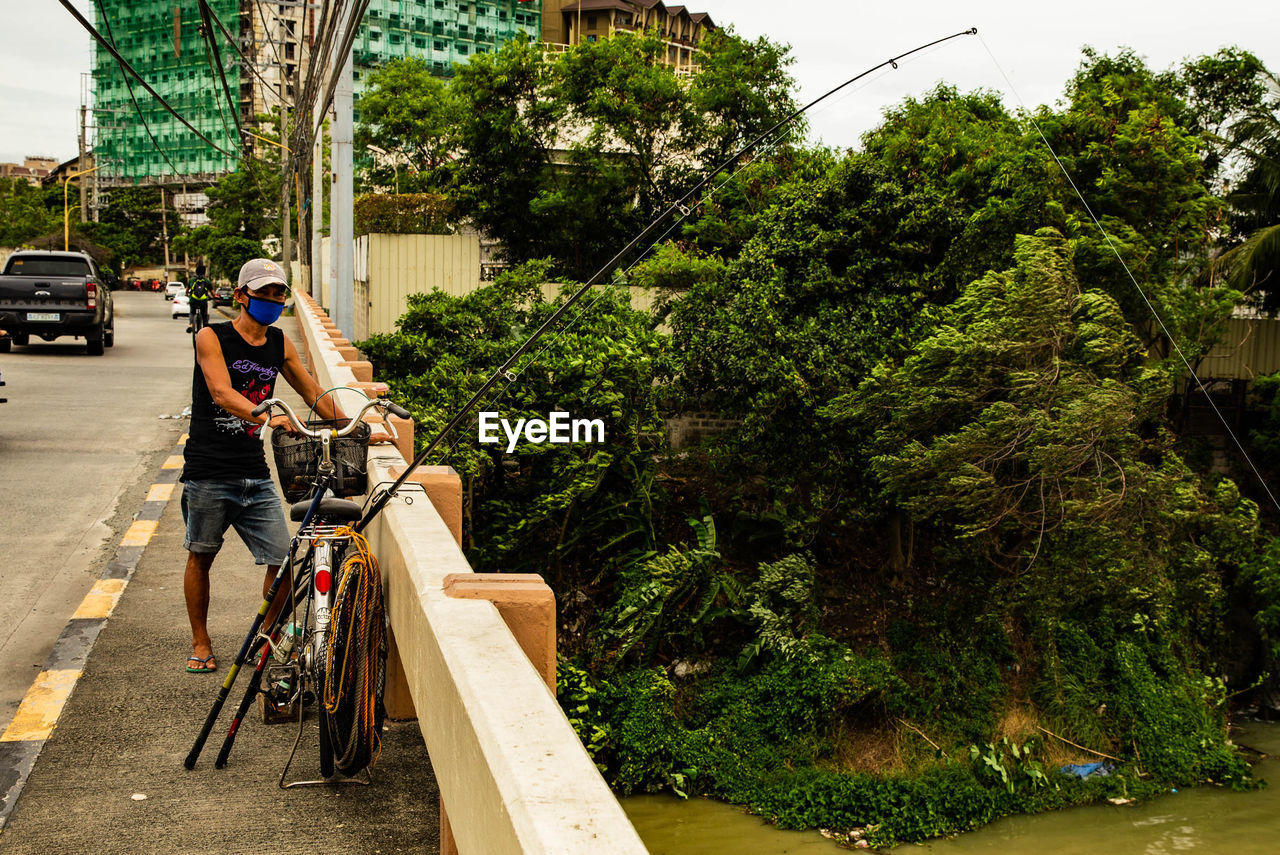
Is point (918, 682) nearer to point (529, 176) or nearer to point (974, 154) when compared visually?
point (974, 154)

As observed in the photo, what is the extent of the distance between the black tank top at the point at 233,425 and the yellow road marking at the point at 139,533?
3.13 m

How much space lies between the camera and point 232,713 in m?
4.85

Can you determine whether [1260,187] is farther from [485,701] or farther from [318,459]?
[485,701]

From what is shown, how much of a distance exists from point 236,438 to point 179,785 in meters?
1.55

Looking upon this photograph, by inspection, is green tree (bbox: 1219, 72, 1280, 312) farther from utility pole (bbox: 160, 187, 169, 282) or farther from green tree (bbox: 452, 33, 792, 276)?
utility pole (bbox: 160, 187, 169, 282)

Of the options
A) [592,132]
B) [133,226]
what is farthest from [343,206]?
[133,226]

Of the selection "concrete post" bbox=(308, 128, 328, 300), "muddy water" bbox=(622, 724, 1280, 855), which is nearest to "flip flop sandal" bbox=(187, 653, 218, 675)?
"muddy water" bbox=(622, 724, 1280, 855)

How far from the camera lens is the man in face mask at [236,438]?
483 centimetres

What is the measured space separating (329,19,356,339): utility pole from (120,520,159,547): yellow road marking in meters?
7.07

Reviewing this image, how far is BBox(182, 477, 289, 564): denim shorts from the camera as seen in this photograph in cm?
511

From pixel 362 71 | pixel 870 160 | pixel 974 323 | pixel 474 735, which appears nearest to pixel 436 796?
pixel 474 735

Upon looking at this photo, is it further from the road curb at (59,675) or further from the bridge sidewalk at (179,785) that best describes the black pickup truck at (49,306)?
the bridge sidewalk at (179,785)

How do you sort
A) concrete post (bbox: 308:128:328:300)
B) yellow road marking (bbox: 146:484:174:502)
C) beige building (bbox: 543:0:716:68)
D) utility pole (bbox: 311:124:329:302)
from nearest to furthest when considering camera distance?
yellow road marking (bbox: 146:484:174:502)
concrete post (bbox: 308:128:328:300)
utility pole (bbox: 311:124:329:302)
beige building (bbox: 543:0:716:68)

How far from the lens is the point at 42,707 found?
484cm
